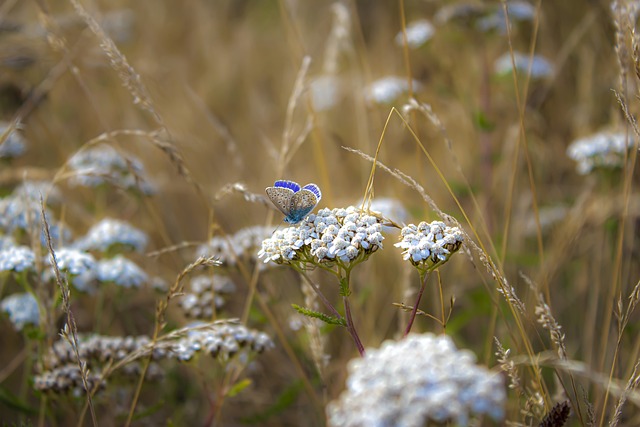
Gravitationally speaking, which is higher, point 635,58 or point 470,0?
point 470,0

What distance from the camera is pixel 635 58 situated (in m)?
2.04

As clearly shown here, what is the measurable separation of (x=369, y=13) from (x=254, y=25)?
158 cm

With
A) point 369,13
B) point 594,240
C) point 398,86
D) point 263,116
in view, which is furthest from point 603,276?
point 369,13

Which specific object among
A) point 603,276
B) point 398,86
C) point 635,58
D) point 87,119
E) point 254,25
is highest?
point 254,25

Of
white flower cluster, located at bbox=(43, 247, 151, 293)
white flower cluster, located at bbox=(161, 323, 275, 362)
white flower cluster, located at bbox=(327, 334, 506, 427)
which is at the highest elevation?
white flower cluster, located at bbox=(43, 247, 151, 293)

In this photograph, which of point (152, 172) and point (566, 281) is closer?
point (566, 281)

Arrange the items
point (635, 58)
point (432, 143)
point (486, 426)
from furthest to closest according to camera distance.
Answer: point (432, 143), point (486, 426), point (635, 58)

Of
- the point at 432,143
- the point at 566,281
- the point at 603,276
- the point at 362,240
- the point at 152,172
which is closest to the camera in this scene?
the point at 362,240

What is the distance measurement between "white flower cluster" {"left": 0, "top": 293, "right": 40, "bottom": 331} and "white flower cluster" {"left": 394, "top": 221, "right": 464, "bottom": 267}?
69.1 inches

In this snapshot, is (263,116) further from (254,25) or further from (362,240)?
(362,240)

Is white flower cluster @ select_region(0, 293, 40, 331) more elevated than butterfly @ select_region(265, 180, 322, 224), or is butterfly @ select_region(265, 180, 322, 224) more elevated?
butterfly @ select_region(265, 180, 322, 224)

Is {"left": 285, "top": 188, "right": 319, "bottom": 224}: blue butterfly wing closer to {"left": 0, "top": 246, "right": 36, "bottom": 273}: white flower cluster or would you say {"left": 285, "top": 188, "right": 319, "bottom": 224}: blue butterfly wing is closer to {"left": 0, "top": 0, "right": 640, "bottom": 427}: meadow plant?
{"left": 0, "top": 0, "right": 640, "bottom": 427}: meadow plant

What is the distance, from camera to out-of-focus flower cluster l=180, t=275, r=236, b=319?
9.61 feet

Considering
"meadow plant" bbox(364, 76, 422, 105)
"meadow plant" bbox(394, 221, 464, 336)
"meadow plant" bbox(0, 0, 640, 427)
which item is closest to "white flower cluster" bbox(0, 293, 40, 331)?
"meadow plant" bbox(0, 0, 640, 427)
